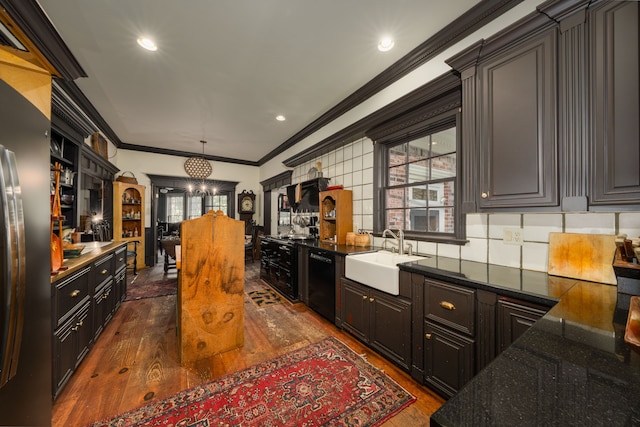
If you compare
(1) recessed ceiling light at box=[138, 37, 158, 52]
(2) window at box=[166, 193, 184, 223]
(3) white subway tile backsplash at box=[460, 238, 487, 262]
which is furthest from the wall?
(3) white subway tile backsplash at box=[460, 238, 487, 262]

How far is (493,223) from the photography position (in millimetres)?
1846

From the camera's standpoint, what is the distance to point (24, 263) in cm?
87

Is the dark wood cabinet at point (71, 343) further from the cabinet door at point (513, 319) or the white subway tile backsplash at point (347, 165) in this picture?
the white subway tile backsplash at point (347, 165)

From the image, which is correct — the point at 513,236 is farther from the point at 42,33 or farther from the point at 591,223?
the point at 42,33

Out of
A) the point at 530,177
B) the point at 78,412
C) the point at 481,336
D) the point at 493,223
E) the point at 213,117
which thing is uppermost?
the point at 213,117

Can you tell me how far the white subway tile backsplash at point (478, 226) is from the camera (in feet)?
6.19

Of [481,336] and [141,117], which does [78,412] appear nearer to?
[481,336]

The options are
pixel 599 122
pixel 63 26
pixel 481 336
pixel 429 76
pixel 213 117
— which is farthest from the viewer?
pixel 213 117

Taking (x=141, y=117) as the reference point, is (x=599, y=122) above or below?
below

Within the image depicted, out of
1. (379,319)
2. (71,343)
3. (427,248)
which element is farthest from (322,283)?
(71,343)

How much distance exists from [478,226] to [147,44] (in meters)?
3.30

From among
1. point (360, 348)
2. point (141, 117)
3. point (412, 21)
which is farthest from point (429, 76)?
point (141, 117)

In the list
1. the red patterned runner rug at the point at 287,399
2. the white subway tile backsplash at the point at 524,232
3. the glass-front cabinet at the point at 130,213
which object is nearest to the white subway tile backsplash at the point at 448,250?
the white subway tile backsplash at the point at 524,232

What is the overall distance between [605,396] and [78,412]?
8.21 ft
